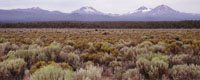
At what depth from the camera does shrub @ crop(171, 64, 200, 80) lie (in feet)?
12.4

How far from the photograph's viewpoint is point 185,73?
3.94m

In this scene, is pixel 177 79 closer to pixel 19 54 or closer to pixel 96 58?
pixel 96 58

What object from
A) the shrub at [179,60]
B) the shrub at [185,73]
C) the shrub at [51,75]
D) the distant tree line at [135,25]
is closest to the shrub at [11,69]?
the shrub at [51,75]

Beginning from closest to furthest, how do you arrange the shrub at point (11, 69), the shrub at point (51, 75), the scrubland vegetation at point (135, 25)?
the shrub at point (51, 75) → the shrub at point (11, 69) → the scrubland vegetation at point (135, 25)

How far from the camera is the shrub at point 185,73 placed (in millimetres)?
3787

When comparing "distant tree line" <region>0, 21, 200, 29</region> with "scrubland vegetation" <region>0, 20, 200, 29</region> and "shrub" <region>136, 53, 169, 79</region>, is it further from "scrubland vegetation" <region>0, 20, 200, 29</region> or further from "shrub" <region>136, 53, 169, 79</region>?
"shrub" <region>136, 53, 169, 79</region>

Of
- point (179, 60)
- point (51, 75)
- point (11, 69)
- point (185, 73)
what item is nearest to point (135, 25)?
point (179, 60)

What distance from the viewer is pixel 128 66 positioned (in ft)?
16.1

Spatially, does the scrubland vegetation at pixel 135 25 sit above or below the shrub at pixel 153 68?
above

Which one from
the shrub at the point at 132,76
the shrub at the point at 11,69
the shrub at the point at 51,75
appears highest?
the shrub at the point at 51,75

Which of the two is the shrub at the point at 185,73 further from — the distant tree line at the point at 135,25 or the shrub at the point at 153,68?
the distant tree line at the point at 135,25

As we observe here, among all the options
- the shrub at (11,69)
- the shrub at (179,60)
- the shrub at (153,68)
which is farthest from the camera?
the shrub at (179,60)

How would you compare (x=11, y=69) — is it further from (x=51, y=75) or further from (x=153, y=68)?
(x=153, y=68)

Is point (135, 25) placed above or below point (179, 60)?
above
